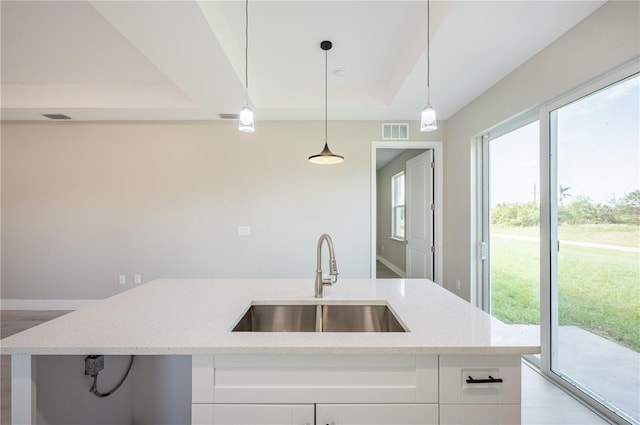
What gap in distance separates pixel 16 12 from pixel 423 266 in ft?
16.2

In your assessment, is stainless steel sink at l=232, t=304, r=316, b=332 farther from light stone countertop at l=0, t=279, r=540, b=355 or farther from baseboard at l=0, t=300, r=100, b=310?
baseboard at l=0, t=300, r=100, b=310

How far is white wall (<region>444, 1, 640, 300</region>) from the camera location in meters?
1.62

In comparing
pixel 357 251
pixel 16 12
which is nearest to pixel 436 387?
pixel 357 251

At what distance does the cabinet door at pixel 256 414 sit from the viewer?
3.14ft

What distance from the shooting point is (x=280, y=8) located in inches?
81.1

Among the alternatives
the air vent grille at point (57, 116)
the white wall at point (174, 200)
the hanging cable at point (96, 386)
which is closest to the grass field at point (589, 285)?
the white wall at point (174, 200)

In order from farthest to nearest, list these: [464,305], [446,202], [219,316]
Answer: [446,202] < [464,305] < [219,316]

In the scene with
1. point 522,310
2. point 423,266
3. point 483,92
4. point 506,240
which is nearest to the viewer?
point 522,310

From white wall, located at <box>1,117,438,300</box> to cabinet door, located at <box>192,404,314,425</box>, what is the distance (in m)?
2.83

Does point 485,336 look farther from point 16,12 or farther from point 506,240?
point 16,12

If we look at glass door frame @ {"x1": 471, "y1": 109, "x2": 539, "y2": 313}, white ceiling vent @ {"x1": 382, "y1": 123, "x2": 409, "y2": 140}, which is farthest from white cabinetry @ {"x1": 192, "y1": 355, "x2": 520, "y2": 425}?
white ceiling vent @ {"x1": 382, "y1": 123, "x2": 409, "y2": 140}

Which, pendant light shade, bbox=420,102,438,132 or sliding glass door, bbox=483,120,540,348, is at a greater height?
pendant light shade, bbox=420,102,438,132

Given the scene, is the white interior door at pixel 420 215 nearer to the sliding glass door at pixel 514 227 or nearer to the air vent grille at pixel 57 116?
the sliding glass door at pixel 514 227

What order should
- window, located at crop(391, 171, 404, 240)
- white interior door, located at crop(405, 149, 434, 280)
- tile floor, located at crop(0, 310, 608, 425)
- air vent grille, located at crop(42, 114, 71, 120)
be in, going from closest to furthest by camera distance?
tile floor, located at crop(0, 310, 608, 425) < air vent grille, located at crop(42, 114, 71, 120) < white interior door, located at crop(405, 149, 434, 280) < window, located at crop(391, 171, 404, 240)
